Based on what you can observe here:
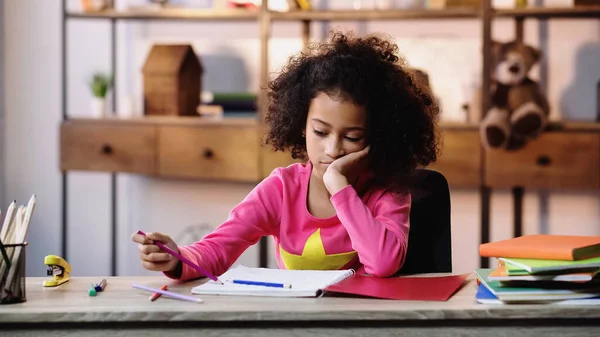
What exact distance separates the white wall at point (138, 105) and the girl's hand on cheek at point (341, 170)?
2.33m

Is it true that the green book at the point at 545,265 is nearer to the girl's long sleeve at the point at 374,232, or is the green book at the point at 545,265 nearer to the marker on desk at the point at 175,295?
the girl's long sleeve at the point at 374,232

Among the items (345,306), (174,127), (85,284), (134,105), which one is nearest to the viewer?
(345,306)

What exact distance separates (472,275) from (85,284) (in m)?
0.62

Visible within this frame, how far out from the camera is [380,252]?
1455 millimetres

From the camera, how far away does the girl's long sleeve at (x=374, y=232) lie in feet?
4.77

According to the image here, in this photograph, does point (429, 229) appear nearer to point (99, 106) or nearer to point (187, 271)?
point (187, 271)

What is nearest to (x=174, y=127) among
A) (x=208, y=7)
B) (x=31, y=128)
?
(x=208, y=7)

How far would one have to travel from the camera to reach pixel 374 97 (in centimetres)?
158

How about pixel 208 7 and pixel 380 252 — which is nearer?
pixel 380 252

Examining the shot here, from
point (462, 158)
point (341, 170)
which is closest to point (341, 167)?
point (341, 170)

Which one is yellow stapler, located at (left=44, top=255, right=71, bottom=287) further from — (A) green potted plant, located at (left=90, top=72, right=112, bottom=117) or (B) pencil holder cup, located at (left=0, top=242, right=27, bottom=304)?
(A) green potted plant, located at (left=90, top=72, right=112, bottom=117)

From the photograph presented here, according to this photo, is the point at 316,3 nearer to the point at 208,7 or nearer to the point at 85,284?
the point at 208,7

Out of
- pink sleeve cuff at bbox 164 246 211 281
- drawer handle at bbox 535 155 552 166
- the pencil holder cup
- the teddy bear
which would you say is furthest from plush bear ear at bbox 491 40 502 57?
the pencil holder cup

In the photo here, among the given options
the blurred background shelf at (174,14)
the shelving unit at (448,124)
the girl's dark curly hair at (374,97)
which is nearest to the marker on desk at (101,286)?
the girl's dark curly hair at (374,97)
